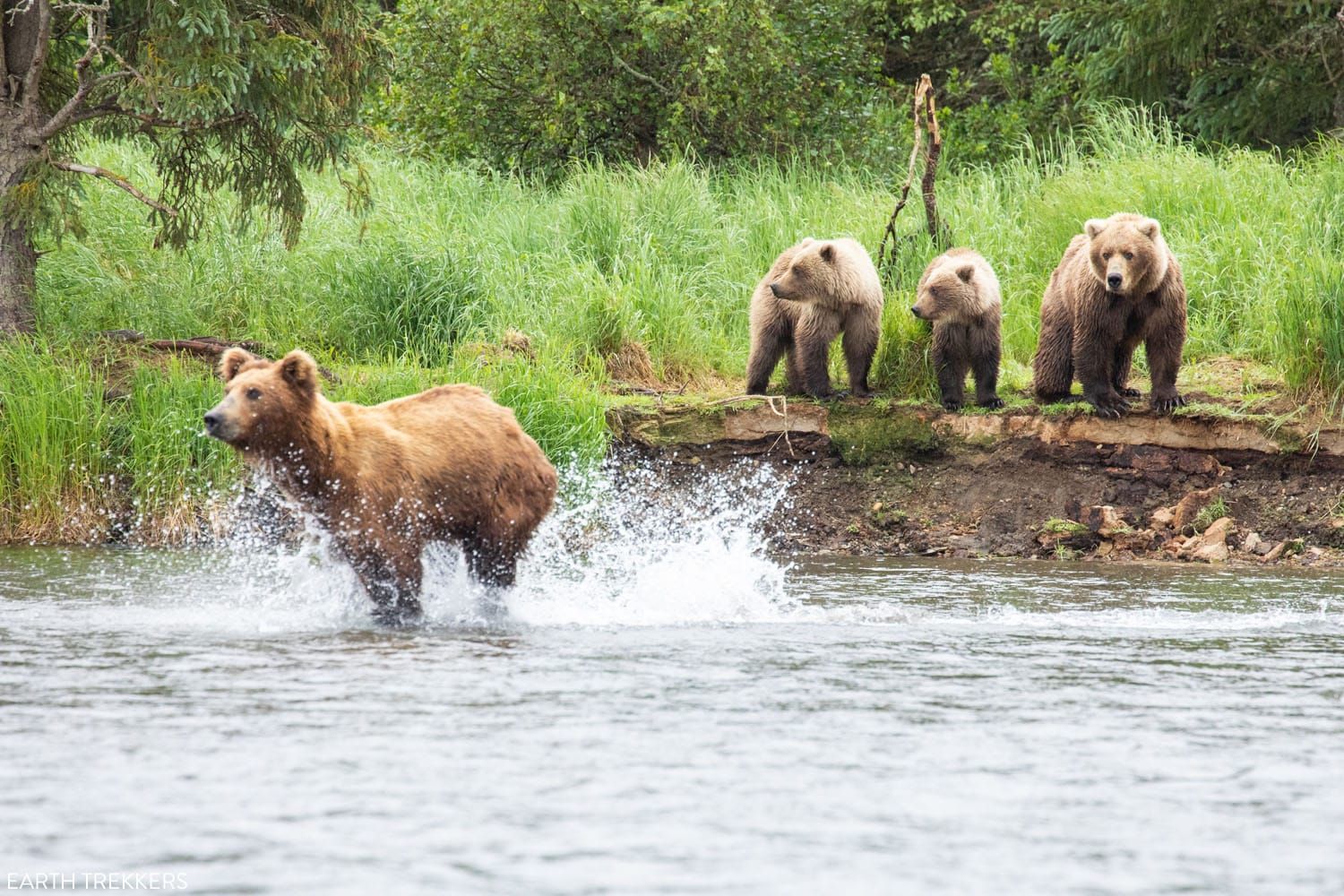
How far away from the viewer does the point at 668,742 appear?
4.54 m

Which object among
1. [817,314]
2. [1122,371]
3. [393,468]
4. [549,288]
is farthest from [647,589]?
[549,288]

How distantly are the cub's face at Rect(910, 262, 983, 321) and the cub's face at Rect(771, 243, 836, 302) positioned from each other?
2.27ft

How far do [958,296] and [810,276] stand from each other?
104 cm

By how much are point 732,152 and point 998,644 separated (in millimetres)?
10901

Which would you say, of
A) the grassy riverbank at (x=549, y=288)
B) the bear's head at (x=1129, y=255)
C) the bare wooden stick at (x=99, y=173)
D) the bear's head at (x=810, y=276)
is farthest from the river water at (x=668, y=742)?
the bare wooden stick at (x=99, y=173)

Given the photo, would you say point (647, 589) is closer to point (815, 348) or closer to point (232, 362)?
point (232, 362)

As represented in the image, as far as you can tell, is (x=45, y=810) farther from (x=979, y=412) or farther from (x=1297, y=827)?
(x=979, y=412)

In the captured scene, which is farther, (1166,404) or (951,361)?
(951,361)

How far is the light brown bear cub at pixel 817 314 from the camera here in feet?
35.2

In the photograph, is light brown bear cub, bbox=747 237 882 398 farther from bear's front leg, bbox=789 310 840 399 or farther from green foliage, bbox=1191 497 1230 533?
green foliage, bbox=1191 497 1230 533

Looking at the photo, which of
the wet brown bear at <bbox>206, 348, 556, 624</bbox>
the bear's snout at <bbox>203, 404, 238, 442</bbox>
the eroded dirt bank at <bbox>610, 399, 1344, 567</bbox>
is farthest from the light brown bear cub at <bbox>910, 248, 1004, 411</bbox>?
the bear's snout at <bbox>203, 404, 238, 442</bbox>

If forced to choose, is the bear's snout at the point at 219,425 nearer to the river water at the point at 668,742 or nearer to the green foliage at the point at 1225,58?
the river water at the point at 668,742

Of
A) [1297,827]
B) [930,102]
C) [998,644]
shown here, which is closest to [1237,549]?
[998,644]

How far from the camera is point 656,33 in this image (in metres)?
15.4
